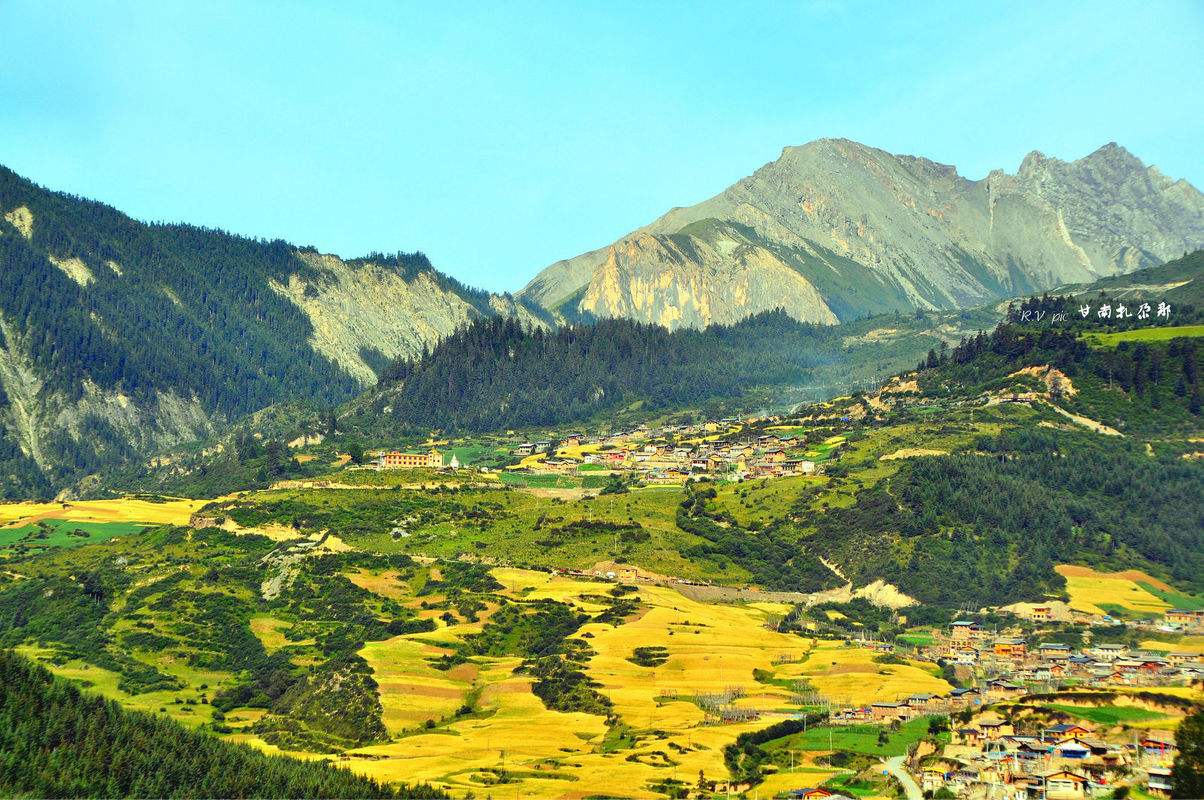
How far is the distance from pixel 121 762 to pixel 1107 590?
11889 centimetres

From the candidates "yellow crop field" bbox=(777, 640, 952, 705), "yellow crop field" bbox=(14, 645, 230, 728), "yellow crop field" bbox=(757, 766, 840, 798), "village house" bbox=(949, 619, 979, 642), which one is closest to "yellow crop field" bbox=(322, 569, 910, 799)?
"yellow crop field" bbox=(757, 766, 840, 798)

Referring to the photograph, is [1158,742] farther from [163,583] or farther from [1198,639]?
[163,583]

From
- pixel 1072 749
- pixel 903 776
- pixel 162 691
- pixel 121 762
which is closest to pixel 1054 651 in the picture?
pixel 903 776

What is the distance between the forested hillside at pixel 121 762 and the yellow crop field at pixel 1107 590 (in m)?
96.1

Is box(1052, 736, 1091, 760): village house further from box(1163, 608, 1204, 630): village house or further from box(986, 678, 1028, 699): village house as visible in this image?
box(1163, 608, 1204, 630): village house

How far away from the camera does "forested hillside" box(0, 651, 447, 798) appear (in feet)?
314

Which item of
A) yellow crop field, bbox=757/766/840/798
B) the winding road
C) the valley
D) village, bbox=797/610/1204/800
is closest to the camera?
village, bbox=797/610/1204/800

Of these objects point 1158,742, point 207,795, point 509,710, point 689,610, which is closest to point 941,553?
point 689,610

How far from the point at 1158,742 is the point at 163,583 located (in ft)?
412

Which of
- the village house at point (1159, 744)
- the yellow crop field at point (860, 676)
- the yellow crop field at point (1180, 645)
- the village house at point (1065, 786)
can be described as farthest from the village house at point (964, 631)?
the village house at point (1065, 786)

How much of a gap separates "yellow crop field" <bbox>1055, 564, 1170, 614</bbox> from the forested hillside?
9613cm

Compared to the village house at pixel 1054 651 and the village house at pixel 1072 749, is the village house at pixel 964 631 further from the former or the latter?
the village house at pixel 1072 749

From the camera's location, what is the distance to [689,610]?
164m

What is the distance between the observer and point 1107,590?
17050 centimetres
